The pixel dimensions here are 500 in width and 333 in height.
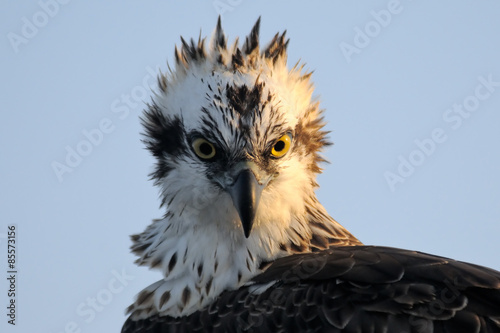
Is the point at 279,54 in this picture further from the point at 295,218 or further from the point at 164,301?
the point at 164,301

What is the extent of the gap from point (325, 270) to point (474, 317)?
4.72 ft

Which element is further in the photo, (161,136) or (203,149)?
(161,136)

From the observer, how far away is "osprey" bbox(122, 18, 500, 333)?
7.90 m

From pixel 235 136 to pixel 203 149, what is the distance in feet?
1.57

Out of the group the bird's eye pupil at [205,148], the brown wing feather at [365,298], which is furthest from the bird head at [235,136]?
the brown wing feather at [365,298]

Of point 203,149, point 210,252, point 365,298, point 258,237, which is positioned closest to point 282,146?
point 203,149

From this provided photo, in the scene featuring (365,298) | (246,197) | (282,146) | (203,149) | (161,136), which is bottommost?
(365,298)

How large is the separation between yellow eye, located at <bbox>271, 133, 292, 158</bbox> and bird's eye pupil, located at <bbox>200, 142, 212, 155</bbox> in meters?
0.64

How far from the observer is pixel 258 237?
9125mm

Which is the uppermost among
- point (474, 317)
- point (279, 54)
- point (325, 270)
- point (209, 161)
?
point (279, 54)

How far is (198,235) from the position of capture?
9258 mm

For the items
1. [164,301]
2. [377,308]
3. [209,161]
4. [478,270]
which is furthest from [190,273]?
[478,270]

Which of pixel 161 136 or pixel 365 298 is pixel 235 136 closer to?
pixel 161 136

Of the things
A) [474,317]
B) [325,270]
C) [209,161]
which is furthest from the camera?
[209,161]
